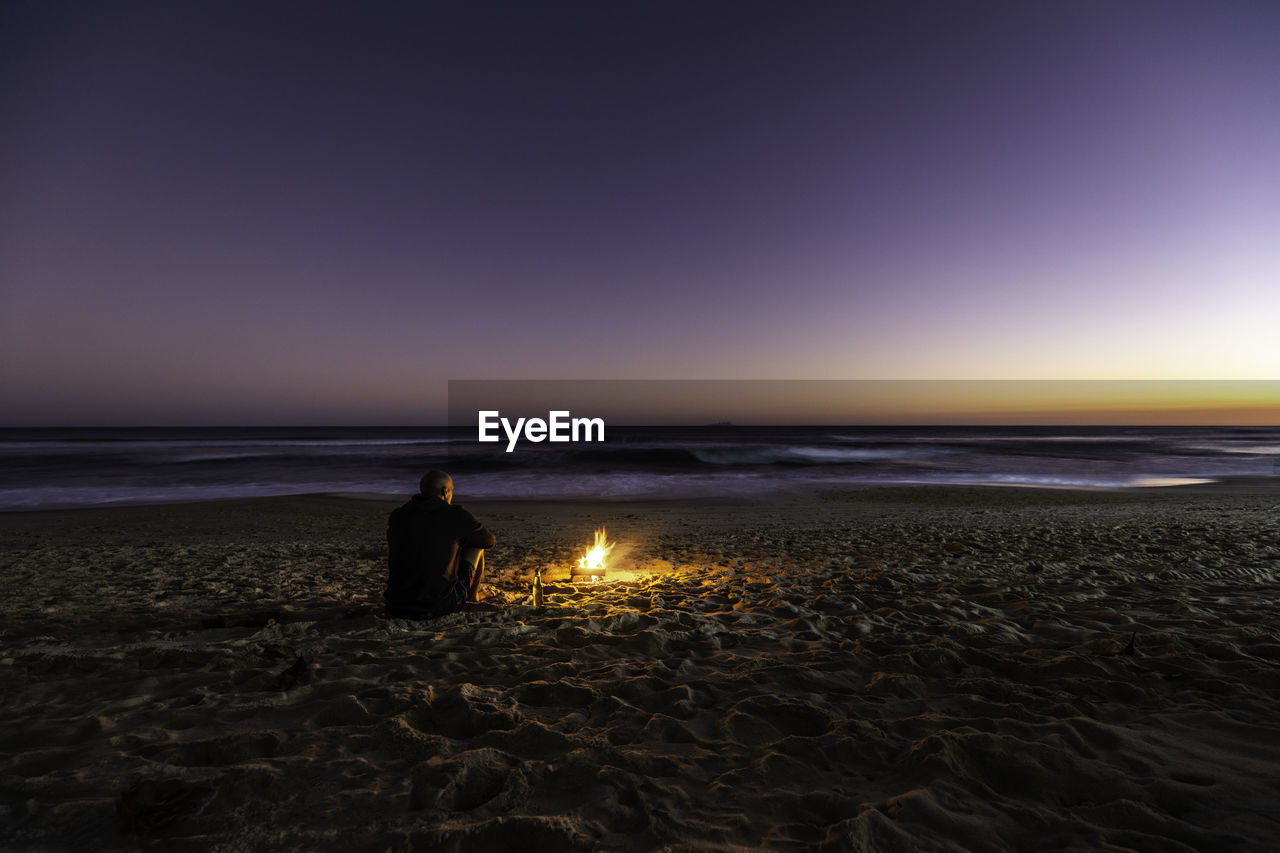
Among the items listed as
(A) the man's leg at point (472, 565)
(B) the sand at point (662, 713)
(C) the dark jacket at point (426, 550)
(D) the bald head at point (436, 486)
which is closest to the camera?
(B) the sand at point (662, 713)

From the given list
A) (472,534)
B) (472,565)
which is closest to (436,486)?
(472,534)

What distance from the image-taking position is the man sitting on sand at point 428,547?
5078 millimetres

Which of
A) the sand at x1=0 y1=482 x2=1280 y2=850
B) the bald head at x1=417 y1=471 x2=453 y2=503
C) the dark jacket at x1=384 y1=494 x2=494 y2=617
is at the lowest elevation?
the sand at x1=0 y1=482 x2=1280 y2=850

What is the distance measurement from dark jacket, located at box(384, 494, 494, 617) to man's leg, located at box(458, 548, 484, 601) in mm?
217

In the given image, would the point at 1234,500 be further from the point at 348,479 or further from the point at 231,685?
the point at 348,479

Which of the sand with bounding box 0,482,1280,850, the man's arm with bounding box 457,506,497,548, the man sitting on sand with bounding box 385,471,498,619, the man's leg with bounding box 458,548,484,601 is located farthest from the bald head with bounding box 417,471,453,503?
the sand with bounding box 0,482,1280,850

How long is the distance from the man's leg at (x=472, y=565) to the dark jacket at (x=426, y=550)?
8.5 inches

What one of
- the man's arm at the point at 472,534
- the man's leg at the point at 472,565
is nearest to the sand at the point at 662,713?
the man's leg at the point at 472,565

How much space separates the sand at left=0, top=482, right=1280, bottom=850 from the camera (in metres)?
2.36

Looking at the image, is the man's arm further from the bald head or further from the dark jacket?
the bald head

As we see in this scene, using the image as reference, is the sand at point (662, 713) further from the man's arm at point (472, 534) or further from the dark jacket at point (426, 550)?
the man's arm at point (472, 534)

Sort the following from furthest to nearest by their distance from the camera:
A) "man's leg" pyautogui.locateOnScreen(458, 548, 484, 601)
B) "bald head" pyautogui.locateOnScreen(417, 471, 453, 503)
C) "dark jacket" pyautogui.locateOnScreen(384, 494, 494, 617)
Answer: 1. "man's leg" pyautogui.locateOnScreen(458, 548, 484, 601)
2. "bald head" pyautogui.locateOnScreen(417, 471, 453, 503)
3. "dark jacket" pyautogui.locateOnScreen(384, 494, 494, 617)

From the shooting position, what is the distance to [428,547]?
516 centimetres

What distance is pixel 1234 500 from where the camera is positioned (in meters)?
15.5
